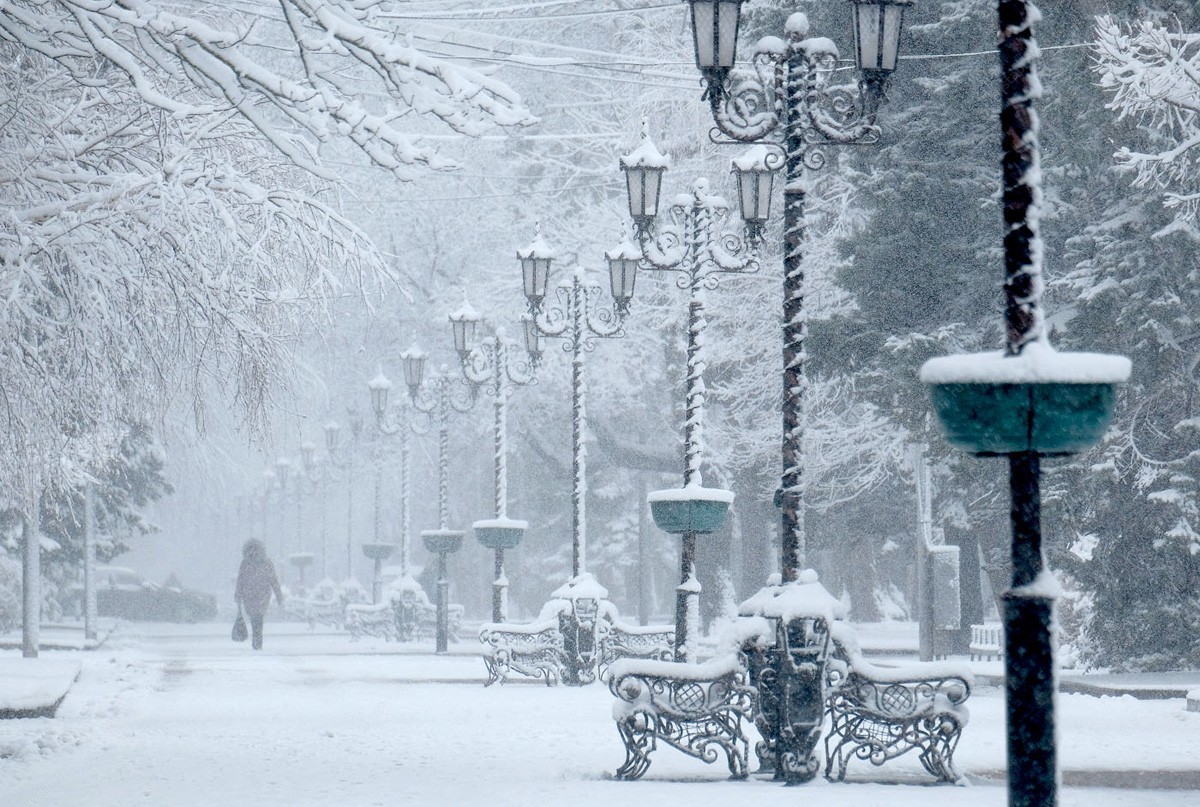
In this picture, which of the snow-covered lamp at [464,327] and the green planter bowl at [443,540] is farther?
the green planter bowl at [443,540]

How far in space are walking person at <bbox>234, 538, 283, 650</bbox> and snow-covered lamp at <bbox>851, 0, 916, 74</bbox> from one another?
22436 millimetres

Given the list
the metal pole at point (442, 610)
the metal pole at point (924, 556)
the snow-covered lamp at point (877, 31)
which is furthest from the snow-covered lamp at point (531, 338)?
the snow-covered lamp at point (877, 31)

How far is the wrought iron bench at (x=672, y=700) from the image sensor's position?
11.9m

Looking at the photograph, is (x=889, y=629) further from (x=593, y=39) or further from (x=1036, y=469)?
(x=1036, y=469)

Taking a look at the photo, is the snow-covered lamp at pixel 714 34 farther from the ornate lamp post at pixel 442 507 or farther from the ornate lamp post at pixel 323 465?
the ornate lamp post at pixel 323 465

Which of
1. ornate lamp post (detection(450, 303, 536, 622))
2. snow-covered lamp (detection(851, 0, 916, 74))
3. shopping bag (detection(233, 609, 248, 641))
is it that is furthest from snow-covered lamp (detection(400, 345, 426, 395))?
snow-covered lamp (detection(851, 0, 916, 74))

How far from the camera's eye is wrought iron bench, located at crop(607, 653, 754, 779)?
11938 mm

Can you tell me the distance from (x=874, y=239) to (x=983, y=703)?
729cm

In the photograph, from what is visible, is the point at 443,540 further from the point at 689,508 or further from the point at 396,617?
the point at 689,508

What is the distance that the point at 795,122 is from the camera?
41.6 ft

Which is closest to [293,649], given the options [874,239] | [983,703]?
[874,239]

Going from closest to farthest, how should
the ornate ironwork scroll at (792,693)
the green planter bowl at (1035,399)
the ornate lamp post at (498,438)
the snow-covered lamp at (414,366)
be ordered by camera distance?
the green planter bowl at (1035,399) < the ornate ironwork scroll at (792,693) < the ornate lamp post at (498,438) < the snow-covered lamp at (414,366)

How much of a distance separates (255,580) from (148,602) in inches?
783

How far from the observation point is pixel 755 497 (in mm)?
33750
